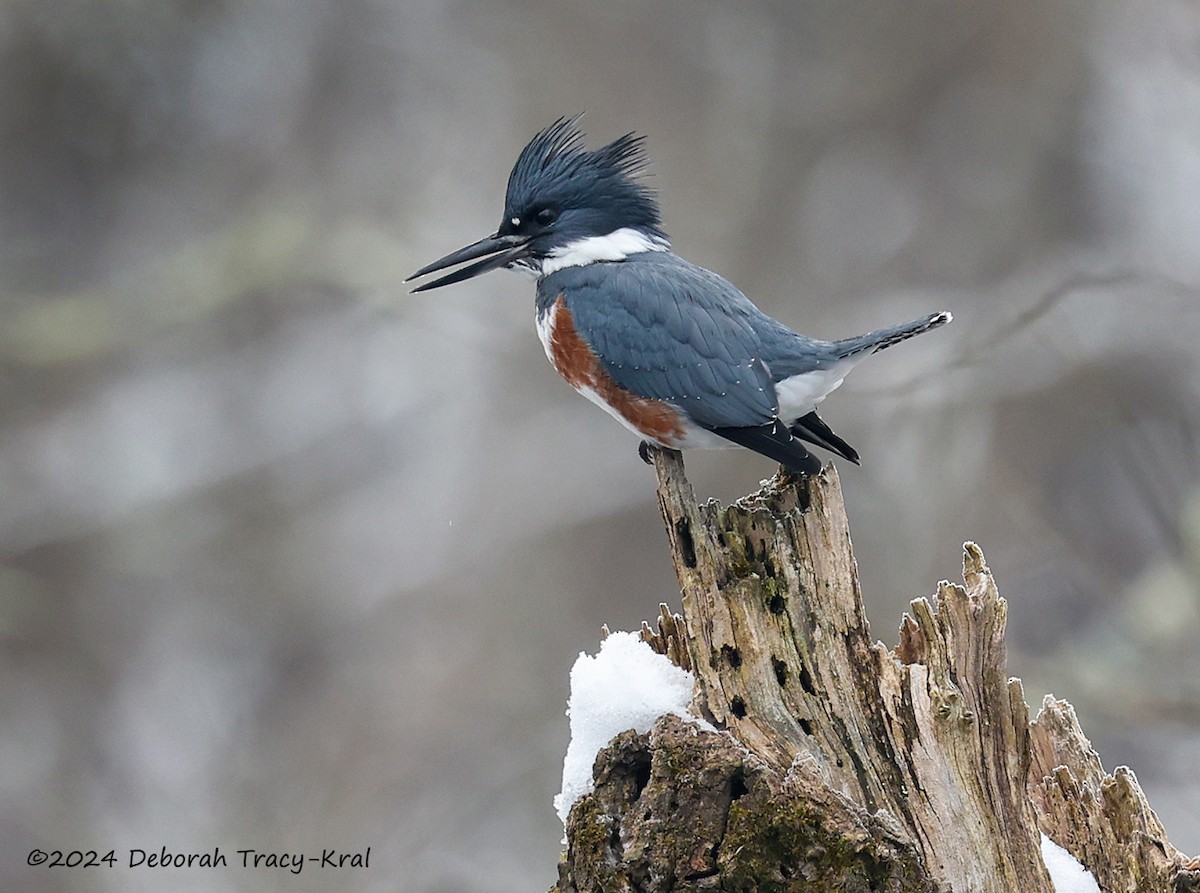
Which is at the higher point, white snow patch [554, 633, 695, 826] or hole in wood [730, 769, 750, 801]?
white snow patch [554, 633, 695, 826]

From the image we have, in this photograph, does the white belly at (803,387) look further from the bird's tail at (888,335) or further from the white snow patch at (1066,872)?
the white snow patch at (1066,872)

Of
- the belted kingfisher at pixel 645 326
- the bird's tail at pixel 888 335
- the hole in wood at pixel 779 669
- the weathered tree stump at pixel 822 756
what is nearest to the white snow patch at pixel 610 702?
the weathered tree stump at pixel 822 756

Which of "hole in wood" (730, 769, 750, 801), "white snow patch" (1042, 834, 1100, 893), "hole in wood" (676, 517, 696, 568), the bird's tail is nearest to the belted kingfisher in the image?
the bird's tail

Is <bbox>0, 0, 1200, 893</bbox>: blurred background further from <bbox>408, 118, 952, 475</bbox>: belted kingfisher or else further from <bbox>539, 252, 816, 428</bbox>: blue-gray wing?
<bbox>539, 252, 816, 428</bbox>: blue-gray wing

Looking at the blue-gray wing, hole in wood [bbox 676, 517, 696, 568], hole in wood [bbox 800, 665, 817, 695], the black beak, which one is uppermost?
the black beak

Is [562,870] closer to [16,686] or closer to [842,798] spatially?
[842,798]

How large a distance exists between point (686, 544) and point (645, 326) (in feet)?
2.38

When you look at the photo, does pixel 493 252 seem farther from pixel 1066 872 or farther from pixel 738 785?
pixel 1066 872

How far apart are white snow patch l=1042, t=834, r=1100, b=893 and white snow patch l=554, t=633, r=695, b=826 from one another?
0.72 metres

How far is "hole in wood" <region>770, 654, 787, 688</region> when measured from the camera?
6.92ft

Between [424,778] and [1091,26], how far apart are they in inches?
168

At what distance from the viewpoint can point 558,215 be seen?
3141mm

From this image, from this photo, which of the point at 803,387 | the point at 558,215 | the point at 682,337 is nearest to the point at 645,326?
the point at 682,337

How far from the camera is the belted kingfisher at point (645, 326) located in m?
2.66
